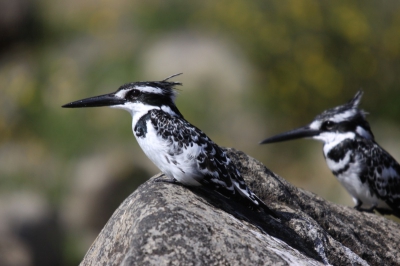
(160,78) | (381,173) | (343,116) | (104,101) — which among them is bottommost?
(104,101)

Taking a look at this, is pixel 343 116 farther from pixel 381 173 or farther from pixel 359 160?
pixel 381 173

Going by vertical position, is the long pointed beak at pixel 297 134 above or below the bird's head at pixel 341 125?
below

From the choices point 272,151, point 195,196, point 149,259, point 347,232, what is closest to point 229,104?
point 272,151

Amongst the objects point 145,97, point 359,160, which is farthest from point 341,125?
point 145,97

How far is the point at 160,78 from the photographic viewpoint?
9211mm

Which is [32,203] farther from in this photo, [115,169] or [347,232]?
[347,232]

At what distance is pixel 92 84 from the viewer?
385 inches

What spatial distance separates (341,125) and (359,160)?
460 millimetres

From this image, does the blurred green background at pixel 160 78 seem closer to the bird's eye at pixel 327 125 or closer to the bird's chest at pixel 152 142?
the bird's eye at pixel 327 125

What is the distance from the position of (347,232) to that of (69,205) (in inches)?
223

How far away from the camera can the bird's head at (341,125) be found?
6297 mm

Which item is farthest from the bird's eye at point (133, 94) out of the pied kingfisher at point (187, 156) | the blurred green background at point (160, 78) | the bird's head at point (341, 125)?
the blurred green background at point (160, 78)

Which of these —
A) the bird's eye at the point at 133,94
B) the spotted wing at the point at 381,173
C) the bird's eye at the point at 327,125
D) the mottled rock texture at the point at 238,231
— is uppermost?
the bird's eye at the point at 327,125

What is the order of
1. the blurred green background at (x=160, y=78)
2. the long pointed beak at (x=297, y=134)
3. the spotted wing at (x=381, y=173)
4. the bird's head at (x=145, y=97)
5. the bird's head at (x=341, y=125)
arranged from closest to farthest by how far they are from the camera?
the bird's head at (x=145, y=97) < the spotted wing at (x=381, y=173) < the bird's head at (x=341, y=125) < the long pointed beak at (x=297, y=134) < the blurred green background at (x=160, y=78)
